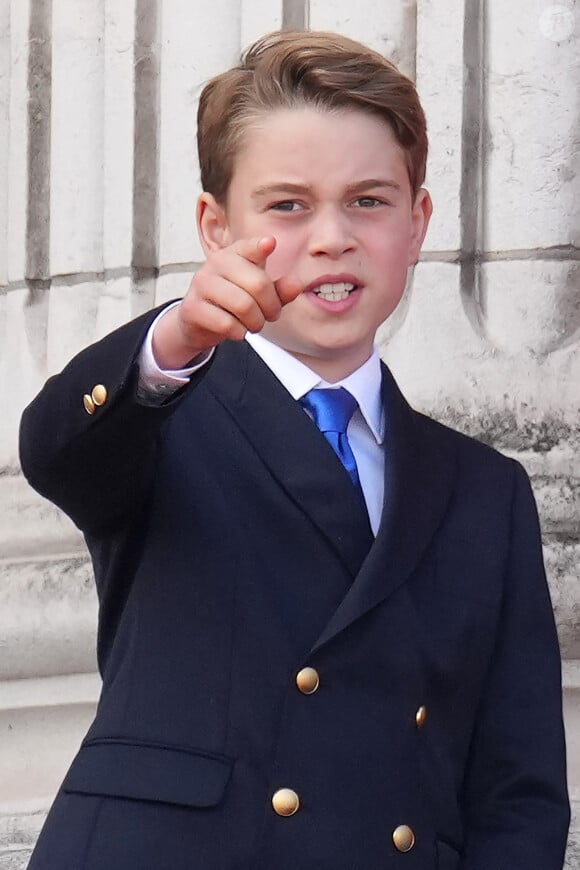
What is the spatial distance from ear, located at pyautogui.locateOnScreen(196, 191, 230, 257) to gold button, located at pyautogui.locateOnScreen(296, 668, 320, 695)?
379 mm

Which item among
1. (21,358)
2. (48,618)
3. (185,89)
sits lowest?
(48,618)

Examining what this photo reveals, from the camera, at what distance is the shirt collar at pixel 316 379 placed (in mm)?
1469

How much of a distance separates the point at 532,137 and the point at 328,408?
2.60 feet

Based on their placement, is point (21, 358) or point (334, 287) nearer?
point (334, 287)

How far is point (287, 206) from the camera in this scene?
4.75ft

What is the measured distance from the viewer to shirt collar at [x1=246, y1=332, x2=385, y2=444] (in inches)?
57.8

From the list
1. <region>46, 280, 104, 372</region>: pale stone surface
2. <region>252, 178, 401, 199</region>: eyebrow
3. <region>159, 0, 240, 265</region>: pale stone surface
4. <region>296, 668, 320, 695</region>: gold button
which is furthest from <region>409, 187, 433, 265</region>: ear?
<region>46, 280, 104, 372</region>: pale stone surface

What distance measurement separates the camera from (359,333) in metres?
1.46

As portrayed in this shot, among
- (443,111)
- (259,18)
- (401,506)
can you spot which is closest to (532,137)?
(443,111)

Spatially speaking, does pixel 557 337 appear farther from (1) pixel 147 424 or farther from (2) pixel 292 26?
(1) pixel 147 424

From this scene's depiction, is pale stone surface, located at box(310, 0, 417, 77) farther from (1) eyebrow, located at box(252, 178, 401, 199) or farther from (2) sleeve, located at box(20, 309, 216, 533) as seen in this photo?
(2) sleeve, located at box(20, 309, 216, 533)

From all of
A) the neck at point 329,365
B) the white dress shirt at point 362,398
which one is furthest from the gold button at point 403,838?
the neck at point 329,365

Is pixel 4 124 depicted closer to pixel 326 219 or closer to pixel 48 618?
pixel 48 618

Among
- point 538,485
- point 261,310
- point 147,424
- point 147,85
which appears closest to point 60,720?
point 538,485
